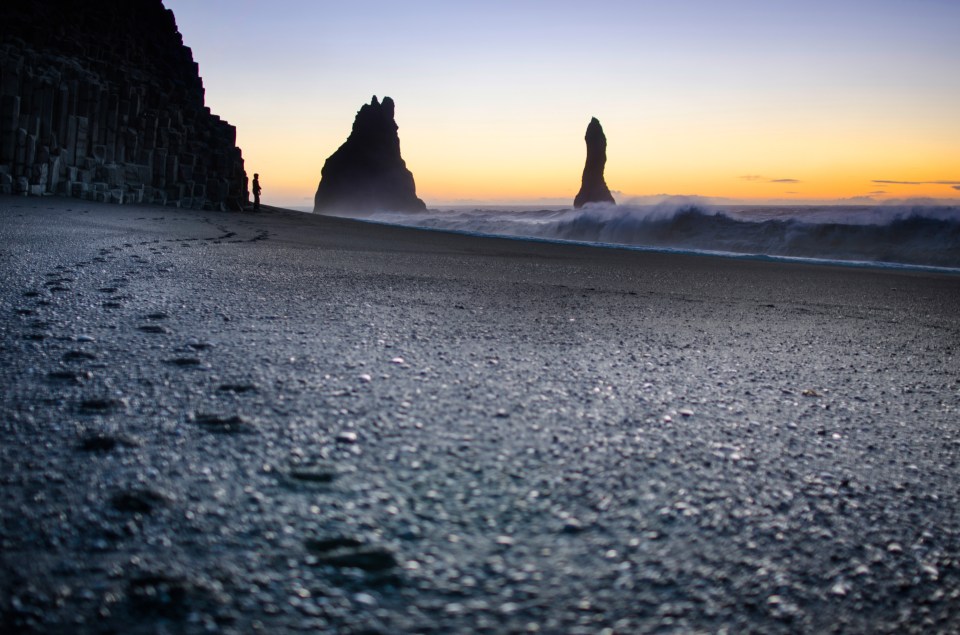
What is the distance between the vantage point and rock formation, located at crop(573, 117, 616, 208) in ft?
293

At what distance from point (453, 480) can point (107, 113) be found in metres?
24.0

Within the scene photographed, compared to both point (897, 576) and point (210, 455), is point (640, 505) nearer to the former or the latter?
point (897, 576)

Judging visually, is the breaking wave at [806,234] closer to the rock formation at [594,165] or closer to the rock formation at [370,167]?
the rock formation at [594,165]

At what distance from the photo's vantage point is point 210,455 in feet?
3.49

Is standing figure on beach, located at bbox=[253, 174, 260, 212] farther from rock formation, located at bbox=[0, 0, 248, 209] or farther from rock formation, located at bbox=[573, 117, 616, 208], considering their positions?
rock formation, located at bbox=[573, 117, 616, 208]

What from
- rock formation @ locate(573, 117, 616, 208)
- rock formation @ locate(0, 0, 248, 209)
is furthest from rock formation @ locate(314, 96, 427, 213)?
rock formation @ locate(0, 0, 248, 209)

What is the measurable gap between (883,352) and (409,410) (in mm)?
2138

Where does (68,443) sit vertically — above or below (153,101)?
below

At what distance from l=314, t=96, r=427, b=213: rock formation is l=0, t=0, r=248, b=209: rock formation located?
265 feet

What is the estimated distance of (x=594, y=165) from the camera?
90125 millimetres

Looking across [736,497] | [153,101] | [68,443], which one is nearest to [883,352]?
[736,497]

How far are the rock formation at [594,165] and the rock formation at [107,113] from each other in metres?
67.4

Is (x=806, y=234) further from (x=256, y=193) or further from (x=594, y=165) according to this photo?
(x=594, y=165)

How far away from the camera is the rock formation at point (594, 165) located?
89.4m
